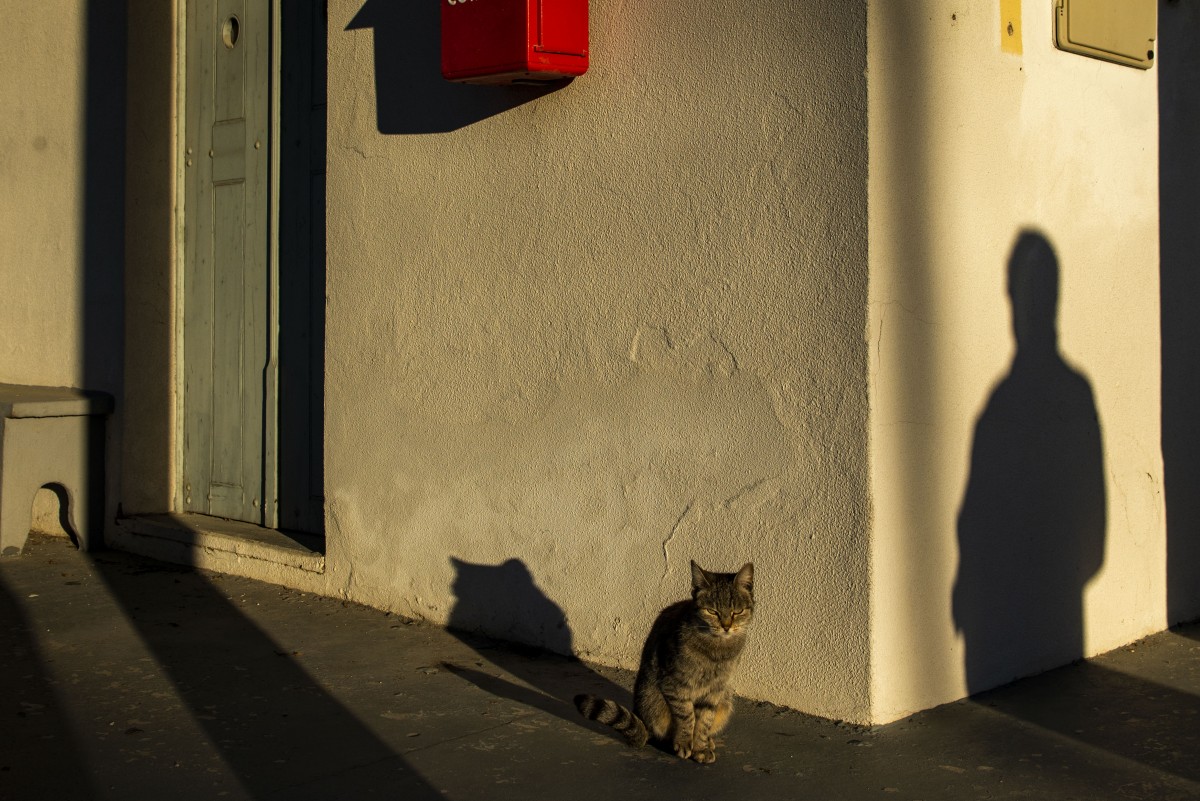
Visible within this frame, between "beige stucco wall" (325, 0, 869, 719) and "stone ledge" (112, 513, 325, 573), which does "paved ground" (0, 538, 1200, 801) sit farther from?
"stone ledge" (112, 513, 325, 573)

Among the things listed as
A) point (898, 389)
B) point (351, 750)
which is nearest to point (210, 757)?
point (351, 750)

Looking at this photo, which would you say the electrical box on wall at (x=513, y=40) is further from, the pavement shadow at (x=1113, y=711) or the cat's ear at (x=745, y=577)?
the pavement shadow at (x=1113, y=711)

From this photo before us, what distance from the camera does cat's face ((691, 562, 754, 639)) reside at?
3812 millimetres

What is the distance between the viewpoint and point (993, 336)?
14.3 feet

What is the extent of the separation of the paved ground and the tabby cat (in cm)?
9

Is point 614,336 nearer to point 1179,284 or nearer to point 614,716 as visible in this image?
point 614,716

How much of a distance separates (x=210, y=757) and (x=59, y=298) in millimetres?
4213

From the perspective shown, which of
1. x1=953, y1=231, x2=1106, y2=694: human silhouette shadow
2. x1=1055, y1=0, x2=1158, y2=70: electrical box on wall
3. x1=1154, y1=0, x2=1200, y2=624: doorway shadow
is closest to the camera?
x1=953, y1=231, x2=1106, y2=694: human silhouette shadow

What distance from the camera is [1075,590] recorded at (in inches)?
188

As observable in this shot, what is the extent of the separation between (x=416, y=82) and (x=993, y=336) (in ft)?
8.21

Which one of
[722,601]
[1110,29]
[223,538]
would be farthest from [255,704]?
[1110,29]

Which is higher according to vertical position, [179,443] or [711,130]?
[711,130]

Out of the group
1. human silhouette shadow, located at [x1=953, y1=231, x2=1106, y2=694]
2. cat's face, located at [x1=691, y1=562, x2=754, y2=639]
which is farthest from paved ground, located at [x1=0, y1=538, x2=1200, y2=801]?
cat's face, located at [x1=691, y1=562, x2=754, y2=639]

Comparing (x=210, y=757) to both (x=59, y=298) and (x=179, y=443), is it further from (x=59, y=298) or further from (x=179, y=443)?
(x=59, y=298)
